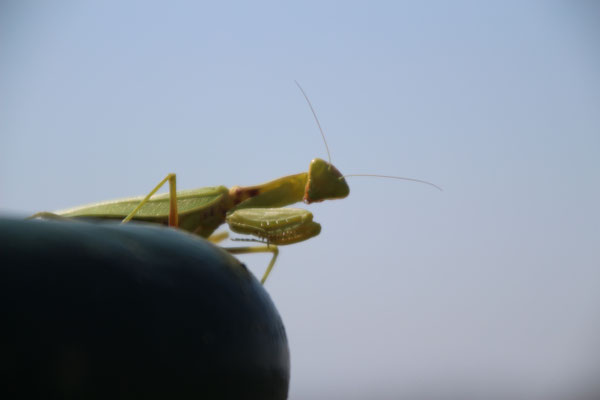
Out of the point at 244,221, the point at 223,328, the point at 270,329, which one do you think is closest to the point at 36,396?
the point at 223,328

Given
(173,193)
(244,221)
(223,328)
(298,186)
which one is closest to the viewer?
(223,328)

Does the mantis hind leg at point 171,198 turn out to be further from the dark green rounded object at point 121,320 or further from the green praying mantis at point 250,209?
the dark green rounded object at point 121,320

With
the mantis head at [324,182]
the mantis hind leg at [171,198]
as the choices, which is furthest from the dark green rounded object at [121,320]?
the mantis head at [324,182]

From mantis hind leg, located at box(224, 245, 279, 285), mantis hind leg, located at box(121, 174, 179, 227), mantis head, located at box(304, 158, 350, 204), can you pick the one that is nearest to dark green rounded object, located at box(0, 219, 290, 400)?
mantis hind leg, located at box(121, 174, 179, 227)

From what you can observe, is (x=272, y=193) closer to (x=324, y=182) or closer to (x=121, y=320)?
(x=324, y=182)

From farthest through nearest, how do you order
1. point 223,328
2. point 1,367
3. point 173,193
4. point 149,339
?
point 173,193 → point 223,328 → point 149,339 → point 1,367

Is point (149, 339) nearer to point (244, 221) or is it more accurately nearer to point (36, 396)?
point (36, 396)
